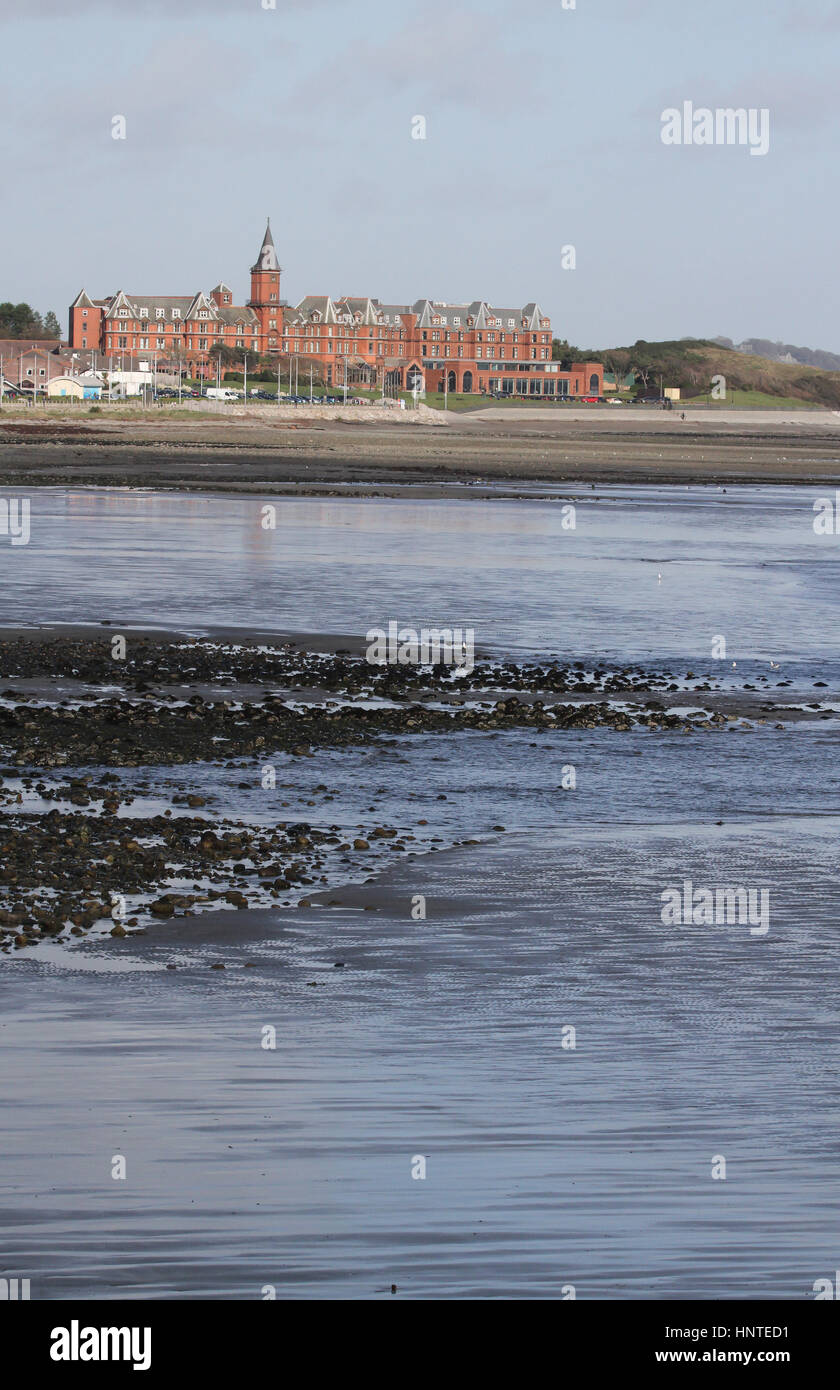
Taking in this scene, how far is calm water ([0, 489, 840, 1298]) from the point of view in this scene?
6910 mm

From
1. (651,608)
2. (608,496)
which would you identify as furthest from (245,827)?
(608,496)

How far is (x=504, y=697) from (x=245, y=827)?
8705mm

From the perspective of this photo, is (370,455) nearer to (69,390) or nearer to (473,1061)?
(473,1061)

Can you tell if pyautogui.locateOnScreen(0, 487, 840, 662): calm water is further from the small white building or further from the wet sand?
the small white building

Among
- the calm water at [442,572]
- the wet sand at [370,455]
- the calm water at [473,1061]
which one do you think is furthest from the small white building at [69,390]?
the calm water at [473,1061]

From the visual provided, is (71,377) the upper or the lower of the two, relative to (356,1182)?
upper

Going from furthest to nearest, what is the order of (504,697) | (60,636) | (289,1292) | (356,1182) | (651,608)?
(651,608) → (60,636) → (504,697) → (356,1182) → (289,1292)

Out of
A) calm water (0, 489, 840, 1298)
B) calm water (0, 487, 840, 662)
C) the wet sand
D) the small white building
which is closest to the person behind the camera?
calm water (0, 489, 840, 1298)

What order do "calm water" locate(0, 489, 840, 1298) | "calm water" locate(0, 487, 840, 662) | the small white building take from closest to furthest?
1. "calm water" locate(0, 489, 840, 1298)
2. "calm water" locate(0, 487, 840, 662)
3. the small white building

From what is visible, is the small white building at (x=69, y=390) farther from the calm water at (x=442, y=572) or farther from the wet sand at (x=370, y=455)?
the calm water at (x=442, y=572)

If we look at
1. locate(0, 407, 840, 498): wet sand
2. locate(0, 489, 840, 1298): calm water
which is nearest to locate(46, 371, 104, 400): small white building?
locate(0, 407, 840, 498): wet sand

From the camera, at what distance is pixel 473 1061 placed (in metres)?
9.19
